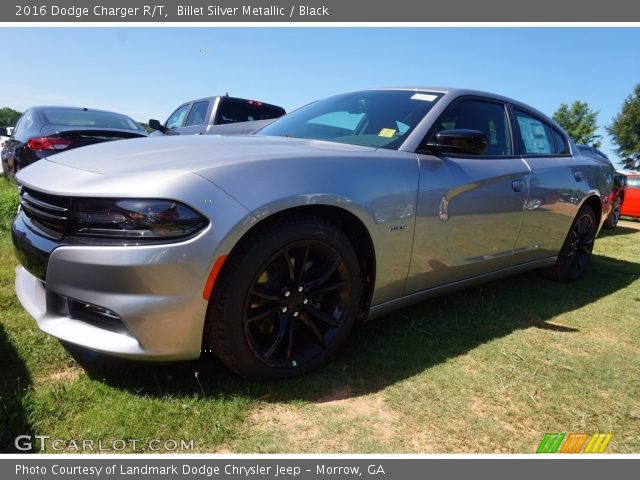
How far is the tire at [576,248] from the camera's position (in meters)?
4.11

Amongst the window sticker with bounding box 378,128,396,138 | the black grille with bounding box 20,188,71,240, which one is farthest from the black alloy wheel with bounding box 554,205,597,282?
the black grille with bounding box 20,188,71,240

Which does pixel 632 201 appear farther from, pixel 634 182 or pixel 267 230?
pixel 267 230

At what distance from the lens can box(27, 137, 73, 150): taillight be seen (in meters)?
4.89

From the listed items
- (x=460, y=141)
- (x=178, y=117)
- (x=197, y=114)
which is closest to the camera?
(x=460, y=141)

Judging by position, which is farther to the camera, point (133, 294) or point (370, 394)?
point (370, 394)

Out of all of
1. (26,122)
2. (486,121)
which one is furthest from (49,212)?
(26,122)

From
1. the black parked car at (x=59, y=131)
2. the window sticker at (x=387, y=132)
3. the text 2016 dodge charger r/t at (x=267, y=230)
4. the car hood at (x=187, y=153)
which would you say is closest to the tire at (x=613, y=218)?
the text 2016 dodge charger r/t at (x=267, y=230)

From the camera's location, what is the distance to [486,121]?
321 cm

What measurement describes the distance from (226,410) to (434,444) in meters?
0.86

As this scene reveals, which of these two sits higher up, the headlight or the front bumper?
the headlight

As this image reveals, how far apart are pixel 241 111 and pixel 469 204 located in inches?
212

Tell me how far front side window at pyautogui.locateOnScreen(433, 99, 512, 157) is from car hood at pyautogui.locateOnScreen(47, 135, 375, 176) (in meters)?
0.78

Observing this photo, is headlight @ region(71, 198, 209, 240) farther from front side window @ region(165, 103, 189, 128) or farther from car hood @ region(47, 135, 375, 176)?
front side window @ region(165, 103, 189, 128)
